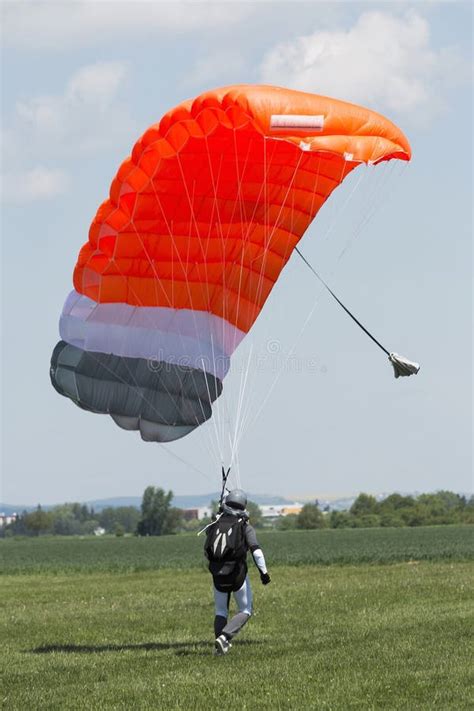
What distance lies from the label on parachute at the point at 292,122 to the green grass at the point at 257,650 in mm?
5233

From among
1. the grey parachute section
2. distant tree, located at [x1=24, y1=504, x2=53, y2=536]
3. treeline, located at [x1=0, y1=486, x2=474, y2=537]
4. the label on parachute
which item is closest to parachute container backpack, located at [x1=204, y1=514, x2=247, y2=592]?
the grey parachute section

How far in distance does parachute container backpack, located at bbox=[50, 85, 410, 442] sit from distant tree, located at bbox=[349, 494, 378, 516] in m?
90.2

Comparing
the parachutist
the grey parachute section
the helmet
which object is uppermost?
the grey parachute section

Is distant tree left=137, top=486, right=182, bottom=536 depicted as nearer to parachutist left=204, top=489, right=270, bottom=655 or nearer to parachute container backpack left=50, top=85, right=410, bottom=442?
parachute container backpack left=50, top=85, right=410, bottom=442

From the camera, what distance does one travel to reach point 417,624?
1340cm

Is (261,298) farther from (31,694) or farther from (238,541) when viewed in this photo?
(31,694)

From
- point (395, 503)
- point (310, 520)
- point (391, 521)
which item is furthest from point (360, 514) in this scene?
point (391, 521)

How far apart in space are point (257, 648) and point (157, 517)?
9815cm

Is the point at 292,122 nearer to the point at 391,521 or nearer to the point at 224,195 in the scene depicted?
the point at 224,195

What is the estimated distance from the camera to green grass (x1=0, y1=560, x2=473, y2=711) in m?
9.26

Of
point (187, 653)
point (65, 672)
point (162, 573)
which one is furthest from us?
point (162, 573)

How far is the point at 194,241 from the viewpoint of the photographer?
48.5ft

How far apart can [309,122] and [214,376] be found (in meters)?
4.26

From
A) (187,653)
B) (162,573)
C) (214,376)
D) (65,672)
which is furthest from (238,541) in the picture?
(162,573)
